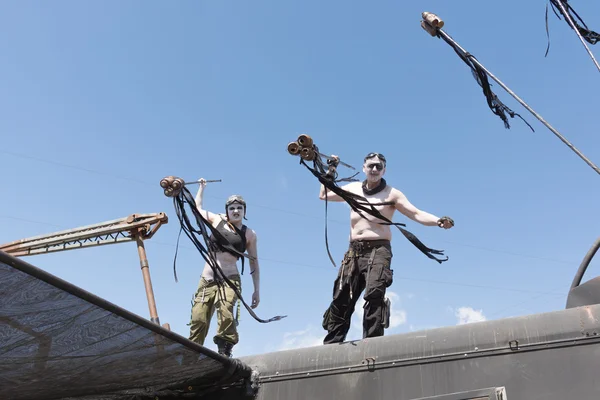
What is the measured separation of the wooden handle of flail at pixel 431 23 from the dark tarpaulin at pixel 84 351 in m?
3.64

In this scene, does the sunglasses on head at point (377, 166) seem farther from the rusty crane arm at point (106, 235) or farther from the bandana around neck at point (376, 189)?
the rusty crane arm at point (106, 235)

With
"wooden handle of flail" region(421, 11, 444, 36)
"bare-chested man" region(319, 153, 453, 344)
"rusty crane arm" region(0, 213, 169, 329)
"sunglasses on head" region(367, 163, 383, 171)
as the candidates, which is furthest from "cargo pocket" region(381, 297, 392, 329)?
"rusty crane arm" region(0, 213, 169, 329)

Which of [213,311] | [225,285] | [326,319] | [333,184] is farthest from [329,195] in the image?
[213,311]

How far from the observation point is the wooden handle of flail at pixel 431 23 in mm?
6012

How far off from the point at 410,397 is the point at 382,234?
1.55m

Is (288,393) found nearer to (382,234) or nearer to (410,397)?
(410,397)

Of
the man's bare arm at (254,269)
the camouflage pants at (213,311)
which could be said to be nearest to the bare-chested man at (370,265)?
the camouflage pants at (213,311)

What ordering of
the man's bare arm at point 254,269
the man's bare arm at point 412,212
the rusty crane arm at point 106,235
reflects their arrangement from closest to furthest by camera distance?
the man's bare arm at point 412,212 → the man's bare arm at point 254,269 → the rusty crane arm at point 106,235

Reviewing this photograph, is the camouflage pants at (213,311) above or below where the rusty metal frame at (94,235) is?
below

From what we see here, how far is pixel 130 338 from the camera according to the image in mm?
4105

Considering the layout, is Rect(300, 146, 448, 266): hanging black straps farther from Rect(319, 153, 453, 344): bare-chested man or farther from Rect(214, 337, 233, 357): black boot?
Rect(214, 337, 233, 357): black boot

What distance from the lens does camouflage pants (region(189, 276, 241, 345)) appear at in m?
6.03

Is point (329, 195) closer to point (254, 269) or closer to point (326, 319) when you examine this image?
point (326, 319)

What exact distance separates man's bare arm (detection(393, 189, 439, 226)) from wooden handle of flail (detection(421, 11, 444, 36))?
1.69 m
